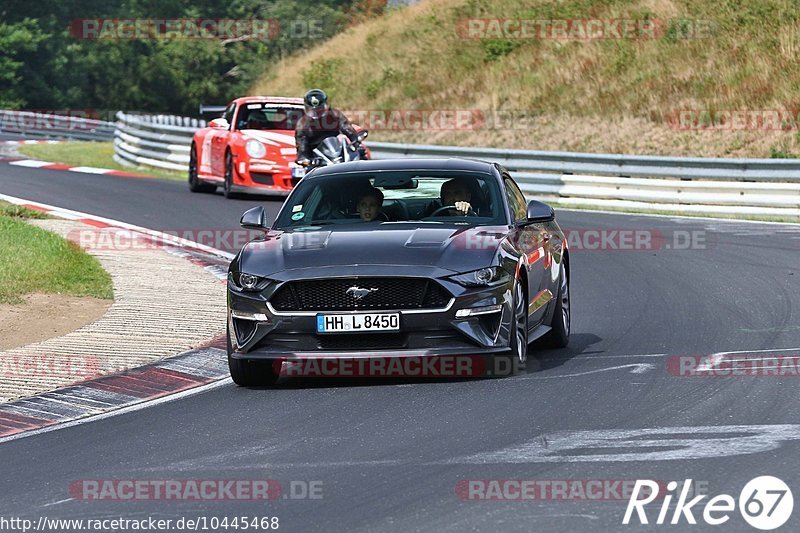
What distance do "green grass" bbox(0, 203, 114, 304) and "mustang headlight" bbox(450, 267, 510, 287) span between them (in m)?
5.13

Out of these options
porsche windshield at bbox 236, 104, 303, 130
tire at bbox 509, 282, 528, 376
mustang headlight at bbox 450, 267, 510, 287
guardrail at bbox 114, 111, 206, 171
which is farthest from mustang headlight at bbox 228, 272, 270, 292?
guardrail at bbox 114, 111, 206, 171

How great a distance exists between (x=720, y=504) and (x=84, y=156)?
1222 inches

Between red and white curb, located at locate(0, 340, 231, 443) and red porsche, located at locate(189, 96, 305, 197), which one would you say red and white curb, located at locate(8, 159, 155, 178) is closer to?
red porsche, located at locate(189, 96, 305, 197)

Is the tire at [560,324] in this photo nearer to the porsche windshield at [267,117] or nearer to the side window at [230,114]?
the porsche windshield at [267,117]

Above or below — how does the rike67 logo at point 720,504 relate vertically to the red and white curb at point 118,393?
above

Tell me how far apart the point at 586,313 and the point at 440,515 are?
7540 millimetres

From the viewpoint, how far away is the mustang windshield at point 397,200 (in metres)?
10.7

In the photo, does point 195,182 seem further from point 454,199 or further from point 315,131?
point 454,199

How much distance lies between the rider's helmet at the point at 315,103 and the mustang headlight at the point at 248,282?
11302 millimetres

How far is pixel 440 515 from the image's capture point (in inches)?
240

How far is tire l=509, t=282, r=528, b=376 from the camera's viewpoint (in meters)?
9.64

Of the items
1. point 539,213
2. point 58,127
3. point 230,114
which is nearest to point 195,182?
point 230,114

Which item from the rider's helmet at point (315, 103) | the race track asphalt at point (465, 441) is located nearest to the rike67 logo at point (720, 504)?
the race track asphalt at point (465, 441)

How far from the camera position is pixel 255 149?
2358cm
